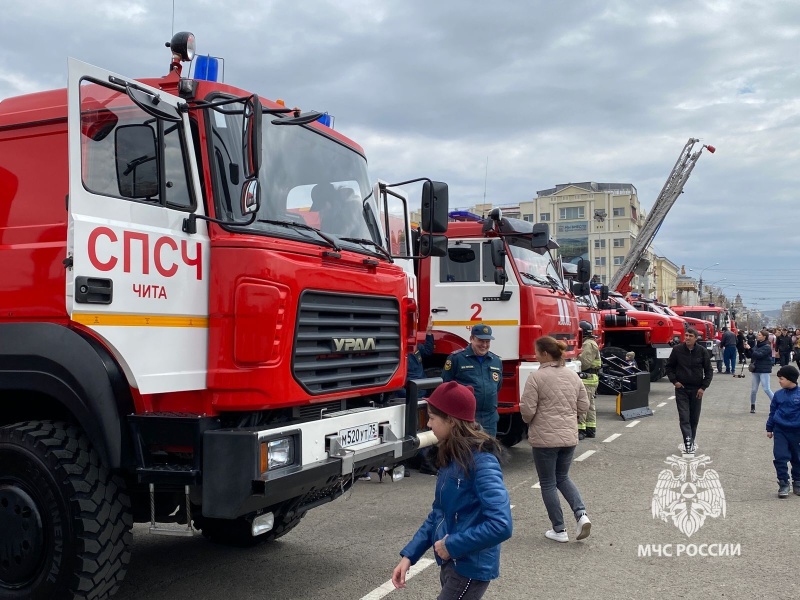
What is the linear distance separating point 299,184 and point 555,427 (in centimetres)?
286

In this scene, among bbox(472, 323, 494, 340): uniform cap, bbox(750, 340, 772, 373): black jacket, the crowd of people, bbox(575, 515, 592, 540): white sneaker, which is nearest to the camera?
the crowd of people

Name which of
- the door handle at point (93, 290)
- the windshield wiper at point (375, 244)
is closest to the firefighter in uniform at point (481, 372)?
the windshield wiper at point (375, 244)

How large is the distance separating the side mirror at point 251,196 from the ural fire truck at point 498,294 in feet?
16.6

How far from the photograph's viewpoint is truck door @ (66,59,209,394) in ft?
12.3

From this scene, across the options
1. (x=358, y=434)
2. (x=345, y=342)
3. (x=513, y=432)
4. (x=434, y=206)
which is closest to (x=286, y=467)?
(x=358, y=434)

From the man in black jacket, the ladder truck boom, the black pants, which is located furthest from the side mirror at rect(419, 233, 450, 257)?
the ladder truck boom

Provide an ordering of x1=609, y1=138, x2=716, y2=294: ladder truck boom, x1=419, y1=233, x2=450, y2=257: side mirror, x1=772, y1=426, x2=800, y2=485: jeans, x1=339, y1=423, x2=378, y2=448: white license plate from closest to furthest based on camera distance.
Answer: x1=339, y1=423, x2=378, y2=448: white license plate
x1=419, y1=233, x2=450, y2=257: side mirror
x1=772, y1=426, x2=800, y2=485: jeans
x1=609, y1=138, x2=716, y2=294: ladder truck boom

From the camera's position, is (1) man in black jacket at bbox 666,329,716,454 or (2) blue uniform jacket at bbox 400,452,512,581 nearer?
(2) blue uniform jacket at bbox 400,452,512,581

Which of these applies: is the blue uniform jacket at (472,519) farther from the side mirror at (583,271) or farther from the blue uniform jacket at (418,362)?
the side mirror at (583,271)

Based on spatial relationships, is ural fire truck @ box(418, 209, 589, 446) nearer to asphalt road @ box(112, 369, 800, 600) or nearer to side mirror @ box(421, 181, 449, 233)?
asphalt road @ box(112, 369, 800, 600)

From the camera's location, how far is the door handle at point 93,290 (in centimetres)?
366

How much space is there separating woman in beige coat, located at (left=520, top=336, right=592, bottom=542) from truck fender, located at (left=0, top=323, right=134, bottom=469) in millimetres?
3363

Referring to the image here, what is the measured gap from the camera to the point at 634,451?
34.2 feet

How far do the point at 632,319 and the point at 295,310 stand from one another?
17399 millimetres
